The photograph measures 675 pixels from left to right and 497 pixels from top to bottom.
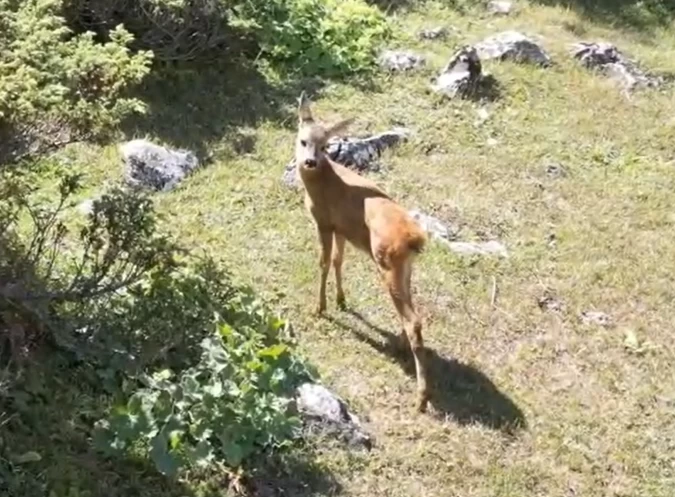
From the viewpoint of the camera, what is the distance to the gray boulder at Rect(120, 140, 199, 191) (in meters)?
8.77

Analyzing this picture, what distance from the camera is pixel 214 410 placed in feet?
18.7

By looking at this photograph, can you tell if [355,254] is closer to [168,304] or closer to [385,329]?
[385,329]

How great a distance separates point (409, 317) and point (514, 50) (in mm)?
5403

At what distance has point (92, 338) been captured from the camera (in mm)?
6066

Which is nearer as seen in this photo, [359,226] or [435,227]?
[359,226]

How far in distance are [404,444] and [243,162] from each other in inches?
135

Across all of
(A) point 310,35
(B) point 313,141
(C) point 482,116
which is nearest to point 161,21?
(A) point 310,35

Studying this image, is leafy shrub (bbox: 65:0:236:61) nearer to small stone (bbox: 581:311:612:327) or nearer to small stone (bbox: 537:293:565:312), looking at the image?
small stone (bbox: 537:293:565:312)

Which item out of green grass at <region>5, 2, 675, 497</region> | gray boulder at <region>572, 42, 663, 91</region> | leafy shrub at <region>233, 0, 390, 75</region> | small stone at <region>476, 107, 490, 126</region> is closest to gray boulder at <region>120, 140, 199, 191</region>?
green grass at <region>5, 2, 675, 497</region>

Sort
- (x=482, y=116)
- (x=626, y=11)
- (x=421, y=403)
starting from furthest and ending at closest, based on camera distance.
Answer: (x=626, y=11) < (x=482, y=116) < (x=421, y=403)

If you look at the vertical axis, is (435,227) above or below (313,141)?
below

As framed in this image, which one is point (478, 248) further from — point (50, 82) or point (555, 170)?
point (50, 82)

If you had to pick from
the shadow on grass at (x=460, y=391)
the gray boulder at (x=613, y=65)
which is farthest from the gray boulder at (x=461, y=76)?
the shadow on grass at (x=460, y=391)

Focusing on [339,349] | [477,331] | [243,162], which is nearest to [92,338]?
[339,349]
